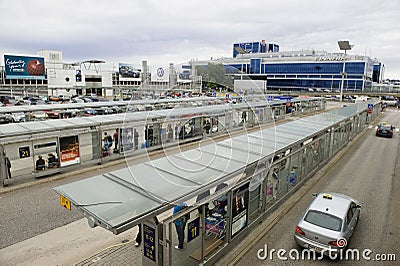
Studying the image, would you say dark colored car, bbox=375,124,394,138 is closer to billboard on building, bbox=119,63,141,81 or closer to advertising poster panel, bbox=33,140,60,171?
advertising poster panel, bbox=33,140,60,171

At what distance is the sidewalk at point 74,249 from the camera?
22.4 ft

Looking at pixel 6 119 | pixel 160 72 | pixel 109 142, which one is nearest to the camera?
pixel 160 72

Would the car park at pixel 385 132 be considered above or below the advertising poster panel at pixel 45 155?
below

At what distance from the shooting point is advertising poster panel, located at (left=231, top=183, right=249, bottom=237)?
24.0ft

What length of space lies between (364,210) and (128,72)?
71419 millimetres

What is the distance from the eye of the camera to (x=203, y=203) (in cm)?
605

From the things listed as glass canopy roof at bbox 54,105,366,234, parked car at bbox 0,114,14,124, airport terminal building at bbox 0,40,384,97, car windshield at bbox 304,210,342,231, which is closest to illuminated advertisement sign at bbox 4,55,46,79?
airport terminal building at bbox 0,40,384,97

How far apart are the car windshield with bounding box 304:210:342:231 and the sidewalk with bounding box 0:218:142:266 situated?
4.58 meters

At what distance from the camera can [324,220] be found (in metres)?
7.49

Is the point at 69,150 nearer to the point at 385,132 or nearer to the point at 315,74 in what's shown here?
the point at 385,132

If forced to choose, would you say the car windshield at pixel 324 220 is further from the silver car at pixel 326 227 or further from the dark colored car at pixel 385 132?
the dark colored car at pixel 385 132

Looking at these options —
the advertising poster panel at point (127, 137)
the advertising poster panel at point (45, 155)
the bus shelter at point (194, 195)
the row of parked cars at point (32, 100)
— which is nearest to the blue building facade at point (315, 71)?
the row of parked cars at point (32, 100)

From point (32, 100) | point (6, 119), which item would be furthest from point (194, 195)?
point (32, 100)

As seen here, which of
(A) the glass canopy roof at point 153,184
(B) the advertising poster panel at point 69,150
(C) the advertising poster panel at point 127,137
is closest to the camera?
(A) the glass canopy roof at point 153,184
